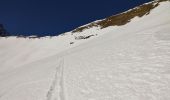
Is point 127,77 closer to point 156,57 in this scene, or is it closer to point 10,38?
point 156,57

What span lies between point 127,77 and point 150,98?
3.30 m

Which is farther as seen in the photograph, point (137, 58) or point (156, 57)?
point (137, 58)

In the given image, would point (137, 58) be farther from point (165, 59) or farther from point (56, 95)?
point (56, 95)

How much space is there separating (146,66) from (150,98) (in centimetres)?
440

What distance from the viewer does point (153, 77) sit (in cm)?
1076

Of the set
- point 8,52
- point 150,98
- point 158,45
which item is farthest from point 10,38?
point 150,98

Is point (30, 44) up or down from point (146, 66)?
up

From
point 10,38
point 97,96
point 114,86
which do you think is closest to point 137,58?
point 114,86

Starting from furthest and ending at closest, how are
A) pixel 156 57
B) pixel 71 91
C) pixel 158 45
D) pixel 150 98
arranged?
pixel 158 45, pixel 156 57, pixel 71 91, pixel 150 98

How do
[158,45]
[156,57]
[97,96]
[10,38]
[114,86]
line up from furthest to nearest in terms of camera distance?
[10,38] → [158,45] → [156,57] → [114,86] → [97,96]

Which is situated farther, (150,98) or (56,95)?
(56,95)

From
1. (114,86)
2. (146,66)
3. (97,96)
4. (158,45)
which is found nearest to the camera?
(97,96)

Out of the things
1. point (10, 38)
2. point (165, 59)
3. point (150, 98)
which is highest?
point (10, 38)

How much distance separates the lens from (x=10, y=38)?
9181cm
